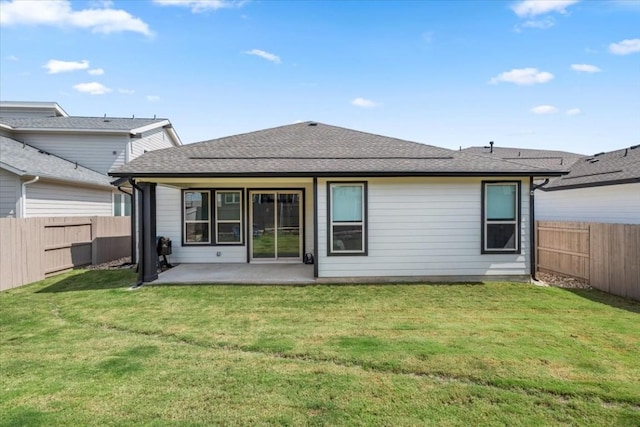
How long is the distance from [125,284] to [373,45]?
1273cm

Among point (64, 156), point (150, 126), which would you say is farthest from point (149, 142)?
point (64, 156)

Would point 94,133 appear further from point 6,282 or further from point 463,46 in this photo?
point 463,46

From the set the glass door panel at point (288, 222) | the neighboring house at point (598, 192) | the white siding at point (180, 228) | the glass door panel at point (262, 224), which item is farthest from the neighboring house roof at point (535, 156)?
the white siding at point (180, 228)

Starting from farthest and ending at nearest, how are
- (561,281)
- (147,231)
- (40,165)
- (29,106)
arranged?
(29,106) < (40,165) < (561,281) < (147,231)

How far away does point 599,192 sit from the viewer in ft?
37.9

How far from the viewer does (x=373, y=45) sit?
14.5m

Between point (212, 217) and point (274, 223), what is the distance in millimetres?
1974

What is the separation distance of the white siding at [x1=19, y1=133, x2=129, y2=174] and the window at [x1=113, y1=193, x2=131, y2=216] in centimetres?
135

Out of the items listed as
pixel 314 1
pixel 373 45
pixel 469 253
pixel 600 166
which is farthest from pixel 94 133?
A: pixel 600 166

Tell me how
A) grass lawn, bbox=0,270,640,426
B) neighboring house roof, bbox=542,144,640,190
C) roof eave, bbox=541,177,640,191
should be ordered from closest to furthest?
grass lawn, bbox=0,270,640,426 → roof eave, bbox=541,177,640,191 → neighboring house roof, bbox=542,144,640,190

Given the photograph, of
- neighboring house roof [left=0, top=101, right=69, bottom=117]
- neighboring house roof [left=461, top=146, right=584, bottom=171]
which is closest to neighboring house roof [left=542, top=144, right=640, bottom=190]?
neighboring house roof [left=461, top=146, right=584, bottom=171]

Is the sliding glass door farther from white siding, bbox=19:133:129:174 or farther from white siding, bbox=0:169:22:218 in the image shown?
white siding, bbox=19:133:129:174

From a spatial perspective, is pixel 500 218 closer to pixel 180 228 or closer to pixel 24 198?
pixel 180 228

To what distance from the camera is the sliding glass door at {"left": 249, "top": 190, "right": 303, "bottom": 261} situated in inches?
437
